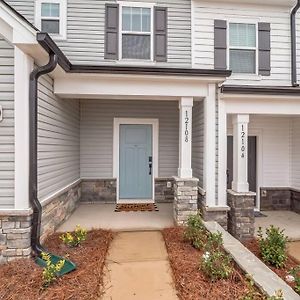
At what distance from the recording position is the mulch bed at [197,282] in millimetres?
2891

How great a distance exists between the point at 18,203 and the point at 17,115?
4.06 ft

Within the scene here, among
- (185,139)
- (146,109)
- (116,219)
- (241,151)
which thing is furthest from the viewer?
(146,109)

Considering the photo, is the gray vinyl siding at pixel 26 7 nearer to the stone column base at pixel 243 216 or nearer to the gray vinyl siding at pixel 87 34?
the gray vinyl siding at pixel 87 34

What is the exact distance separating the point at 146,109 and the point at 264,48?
11.3 ft

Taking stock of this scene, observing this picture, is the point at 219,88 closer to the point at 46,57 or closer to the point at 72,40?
the point at 46,57

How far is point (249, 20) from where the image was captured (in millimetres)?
6609

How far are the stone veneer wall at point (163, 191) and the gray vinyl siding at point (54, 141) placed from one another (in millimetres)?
2258

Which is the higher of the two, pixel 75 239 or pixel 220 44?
pixel 220 44

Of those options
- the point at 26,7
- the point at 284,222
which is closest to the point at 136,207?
the point at 284,222

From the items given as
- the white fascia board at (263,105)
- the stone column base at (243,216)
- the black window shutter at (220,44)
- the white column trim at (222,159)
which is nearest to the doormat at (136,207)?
the white column trim at (222,159)

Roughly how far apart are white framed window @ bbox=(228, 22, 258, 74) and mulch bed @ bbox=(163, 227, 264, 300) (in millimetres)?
4818

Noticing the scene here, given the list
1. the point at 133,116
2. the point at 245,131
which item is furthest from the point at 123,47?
the point at 245,131

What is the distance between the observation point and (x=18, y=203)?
3613mm

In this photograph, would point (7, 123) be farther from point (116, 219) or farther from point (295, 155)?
point (295, 155)
